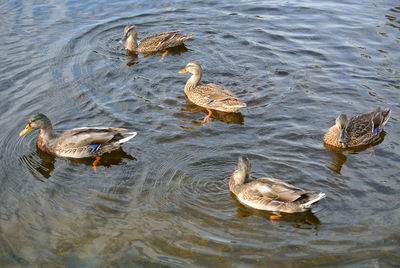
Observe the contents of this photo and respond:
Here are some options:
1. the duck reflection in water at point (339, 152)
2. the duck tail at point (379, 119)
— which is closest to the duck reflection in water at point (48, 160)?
the duck reflection in water at point (339, 152)

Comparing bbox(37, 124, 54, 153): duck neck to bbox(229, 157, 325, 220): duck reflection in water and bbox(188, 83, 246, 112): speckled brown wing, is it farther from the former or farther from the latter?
bbox(229, 157, 325, 220): duck reflection in water

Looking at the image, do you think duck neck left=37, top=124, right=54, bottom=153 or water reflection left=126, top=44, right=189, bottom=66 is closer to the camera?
duck neck left=37, top=124, right=54, bottom=153

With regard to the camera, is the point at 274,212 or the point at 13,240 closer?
the point at 13,240

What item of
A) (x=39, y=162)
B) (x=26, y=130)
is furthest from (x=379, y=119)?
(x=26, y=130)

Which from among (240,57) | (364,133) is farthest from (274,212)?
(240,57)

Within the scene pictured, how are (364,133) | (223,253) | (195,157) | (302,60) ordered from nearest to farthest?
(223,253)
(195,157)
(364,133)
(302,60)

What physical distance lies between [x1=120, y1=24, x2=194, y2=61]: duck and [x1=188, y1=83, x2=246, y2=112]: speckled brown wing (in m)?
2.85

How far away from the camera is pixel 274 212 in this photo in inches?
272

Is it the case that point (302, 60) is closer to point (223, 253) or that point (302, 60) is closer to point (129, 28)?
point (129, 28)

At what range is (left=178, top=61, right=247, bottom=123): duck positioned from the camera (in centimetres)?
953

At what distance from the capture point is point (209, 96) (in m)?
9.89

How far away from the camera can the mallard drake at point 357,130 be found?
843cm

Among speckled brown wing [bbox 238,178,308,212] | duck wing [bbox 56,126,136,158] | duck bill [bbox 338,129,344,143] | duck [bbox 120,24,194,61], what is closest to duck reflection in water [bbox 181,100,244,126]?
duck wing [bbox 56,126,136,158]

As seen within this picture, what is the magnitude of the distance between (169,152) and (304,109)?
10.5ft
